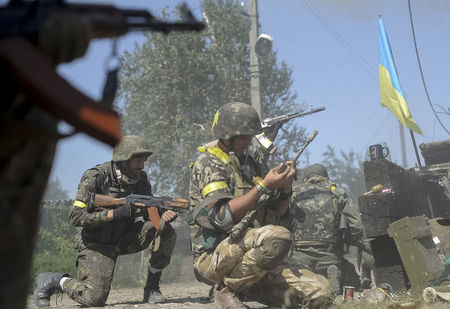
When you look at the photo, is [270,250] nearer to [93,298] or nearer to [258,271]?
[258,271]

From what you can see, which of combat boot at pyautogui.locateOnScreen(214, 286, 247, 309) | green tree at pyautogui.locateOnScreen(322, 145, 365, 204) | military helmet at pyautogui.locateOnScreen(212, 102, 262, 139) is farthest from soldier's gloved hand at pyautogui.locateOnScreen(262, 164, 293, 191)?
green tree at pyautogui.locateOnScreen(322, 145, 365, 204)

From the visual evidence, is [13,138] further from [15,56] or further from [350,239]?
[350,239]

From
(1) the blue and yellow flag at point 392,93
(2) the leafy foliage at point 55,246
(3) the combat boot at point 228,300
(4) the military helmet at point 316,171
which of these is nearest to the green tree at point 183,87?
(2) the leafy foliage at point 55,246

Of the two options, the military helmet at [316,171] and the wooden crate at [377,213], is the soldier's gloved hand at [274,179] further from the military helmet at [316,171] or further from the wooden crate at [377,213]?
the military helmet at [316,171]

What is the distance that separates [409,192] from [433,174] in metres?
2.50

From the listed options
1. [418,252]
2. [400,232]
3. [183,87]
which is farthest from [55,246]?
[418,252]

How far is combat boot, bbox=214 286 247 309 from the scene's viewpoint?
4.57 metres

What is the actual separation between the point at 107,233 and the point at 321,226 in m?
2.51

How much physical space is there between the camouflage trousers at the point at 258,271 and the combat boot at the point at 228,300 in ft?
0.19

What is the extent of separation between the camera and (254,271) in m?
4.43

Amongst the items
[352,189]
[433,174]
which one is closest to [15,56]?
[433,174]

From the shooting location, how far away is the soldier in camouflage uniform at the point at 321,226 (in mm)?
6844

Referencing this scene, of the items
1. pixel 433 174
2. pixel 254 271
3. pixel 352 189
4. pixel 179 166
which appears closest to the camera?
pixel 254 271

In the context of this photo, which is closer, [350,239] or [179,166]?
[350,239]
